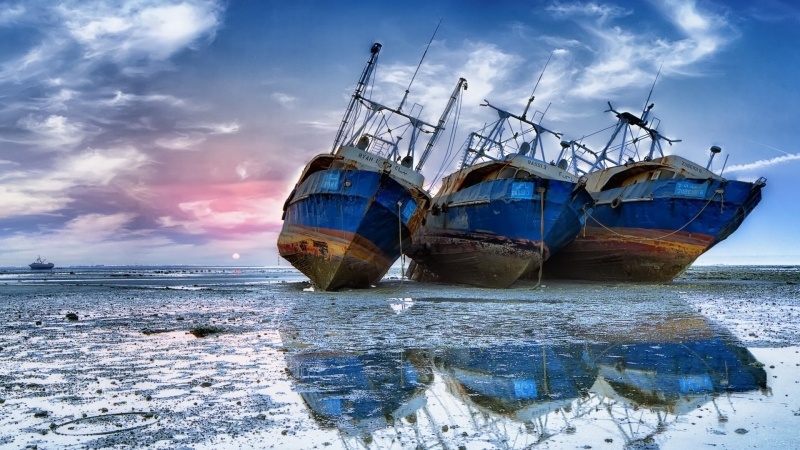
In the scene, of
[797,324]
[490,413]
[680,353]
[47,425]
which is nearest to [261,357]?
[47,425]

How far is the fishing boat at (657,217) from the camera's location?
26797 millimetres

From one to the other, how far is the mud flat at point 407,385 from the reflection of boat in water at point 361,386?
0.02 metres

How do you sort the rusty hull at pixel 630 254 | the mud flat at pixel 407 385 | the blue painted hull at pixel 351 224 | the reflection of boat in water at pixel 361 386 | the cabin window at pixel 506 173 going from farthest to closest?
1. the rusty hull at pixel 630 254
2. the cabin window at pixel 506 173
3. the blue painted hull at pixel 351 224
4. the reflection of boat in water at pixel 361 386
5. the mud flat at pixel 407 385

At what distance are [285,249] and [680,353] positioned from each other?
66.0 ft

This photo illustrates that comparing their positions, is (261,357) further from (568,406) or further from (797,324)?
(797,324)

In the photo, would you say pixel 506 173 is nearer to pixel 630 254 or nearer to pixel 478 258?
pixel 478 258

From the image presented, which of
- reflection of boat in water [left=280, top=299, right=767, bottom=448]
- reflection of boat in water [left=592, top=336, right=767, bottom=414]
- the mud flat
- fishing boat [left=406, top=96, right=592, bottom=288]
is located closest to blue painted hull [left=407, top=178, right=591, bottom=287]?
fishing boat [left=406, top=96, right=592, bottom=288]

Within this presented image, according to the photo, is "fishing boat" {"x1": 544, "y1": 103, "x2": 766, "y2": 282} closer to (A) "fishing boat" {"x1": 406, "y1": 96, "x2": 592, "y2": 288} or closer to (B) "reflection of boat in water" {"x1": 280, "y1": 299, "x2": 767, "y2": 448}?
(A) "fishing boat" {"x1": 406, "y1": 96, "x2": 592, "y2": 288}

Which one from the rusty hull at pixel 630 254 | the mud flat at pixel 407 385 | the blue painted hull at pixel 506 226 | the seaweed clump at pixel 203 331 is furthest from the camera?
the rusty hull at pixel 630 254

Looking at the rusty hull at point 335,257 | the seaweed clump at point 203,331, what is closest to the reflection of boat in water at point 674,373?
the seaweed clump at point 203,331

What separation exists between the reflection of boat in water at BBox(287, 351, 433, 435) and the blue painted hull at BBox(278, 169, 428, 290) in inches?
542

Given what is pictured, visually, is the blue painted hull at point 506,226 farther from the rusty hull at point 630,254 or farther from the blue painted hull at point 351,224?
the rusty hull at point 630,254

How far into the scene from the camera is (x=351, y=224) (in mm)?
21062

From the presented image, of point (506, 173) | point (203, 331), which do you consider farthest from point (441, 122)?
point (203, 331)
